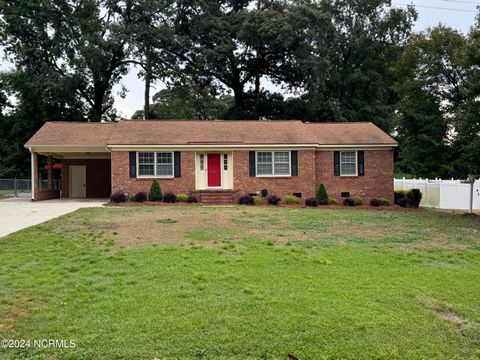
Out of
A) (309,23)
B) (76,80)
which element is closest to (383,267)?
(309,23)

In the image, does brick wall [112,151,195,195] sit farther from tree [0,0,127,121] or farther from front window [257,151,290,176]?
tree [0,0,127,121]

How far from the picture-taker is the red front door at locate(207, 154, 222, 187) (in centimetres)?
2186

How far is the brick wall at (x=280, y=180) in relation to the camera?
21.7 meters

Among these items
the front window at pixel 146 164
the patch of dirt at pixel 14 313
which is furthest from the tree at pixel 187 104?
the patch of dirt at pixel 14 313

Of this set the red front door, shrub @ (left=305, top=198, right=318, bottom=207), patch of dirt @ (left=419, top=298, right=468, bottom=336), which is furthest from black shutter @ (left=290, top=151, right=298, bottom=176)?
patch of dirt @ (left=419, top=298, right=468, bottom=336)

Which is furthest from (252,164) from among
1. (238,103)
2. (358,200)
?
(238,103)

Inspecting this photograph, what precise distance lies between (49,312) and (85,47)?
110 feet

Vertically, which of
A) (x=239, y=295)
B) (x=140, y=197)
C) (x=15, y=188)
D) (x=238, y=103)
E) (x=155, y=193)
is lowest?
(x=239, y=295)

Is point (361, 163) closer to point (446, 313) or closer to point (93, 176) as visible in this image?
point (93, 176)

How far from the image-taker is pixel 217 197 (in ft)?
69.5

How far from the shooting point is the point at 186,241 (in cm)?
955

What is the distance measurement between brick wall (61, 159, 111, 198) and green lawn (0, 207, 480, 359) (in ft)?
53.8

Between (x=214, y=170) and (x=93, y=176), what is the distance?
346 inches

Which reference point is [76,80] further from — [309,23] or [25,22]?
[309,23]
